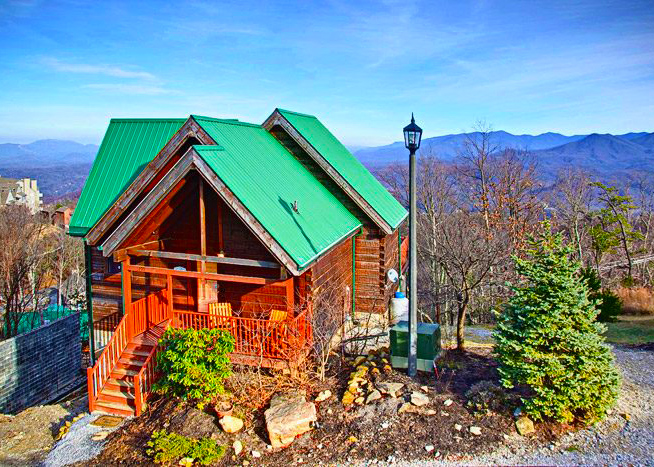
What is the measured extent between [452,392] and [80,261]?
46.2 meters

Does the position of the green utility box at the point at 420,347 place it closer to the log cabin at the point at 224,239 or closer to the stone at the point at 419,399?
the stone at the point at 419,399

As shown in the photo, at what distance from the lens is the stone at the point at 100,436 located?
40.2ft

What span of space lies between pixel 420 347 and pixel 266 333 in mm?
3985

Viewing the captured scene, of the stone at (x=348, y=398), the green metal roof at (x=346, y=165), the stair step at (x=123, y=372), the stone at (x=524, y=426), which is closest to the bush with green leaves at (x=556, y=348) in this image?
the stone at (x=524, y=426)

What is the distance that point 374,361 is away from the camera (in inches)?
543

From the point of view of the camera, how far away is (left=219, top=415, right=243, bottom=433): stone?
1143cm

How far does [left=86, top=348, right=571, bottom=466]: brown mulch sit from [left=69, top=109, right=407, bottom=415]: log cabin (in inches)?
58.9

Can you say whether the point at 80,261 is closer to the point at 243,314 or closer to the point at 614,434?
the point at 243,314

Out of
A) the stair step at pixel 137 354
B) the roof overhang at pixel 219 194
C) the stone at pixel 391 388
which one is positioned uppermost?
the roof overhang at pixel 219 194

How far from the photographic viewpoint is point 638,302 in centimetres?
2459

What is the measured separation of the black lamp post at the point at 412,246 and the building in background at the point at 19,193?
70871mm

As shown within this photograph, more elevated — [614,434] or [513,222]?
[513,222]

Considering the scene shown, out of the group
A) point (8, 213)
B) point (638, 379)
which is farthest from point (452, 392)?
point (8, 213)

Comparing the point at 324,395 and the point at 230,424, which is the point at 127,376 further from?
the point at 324,395
